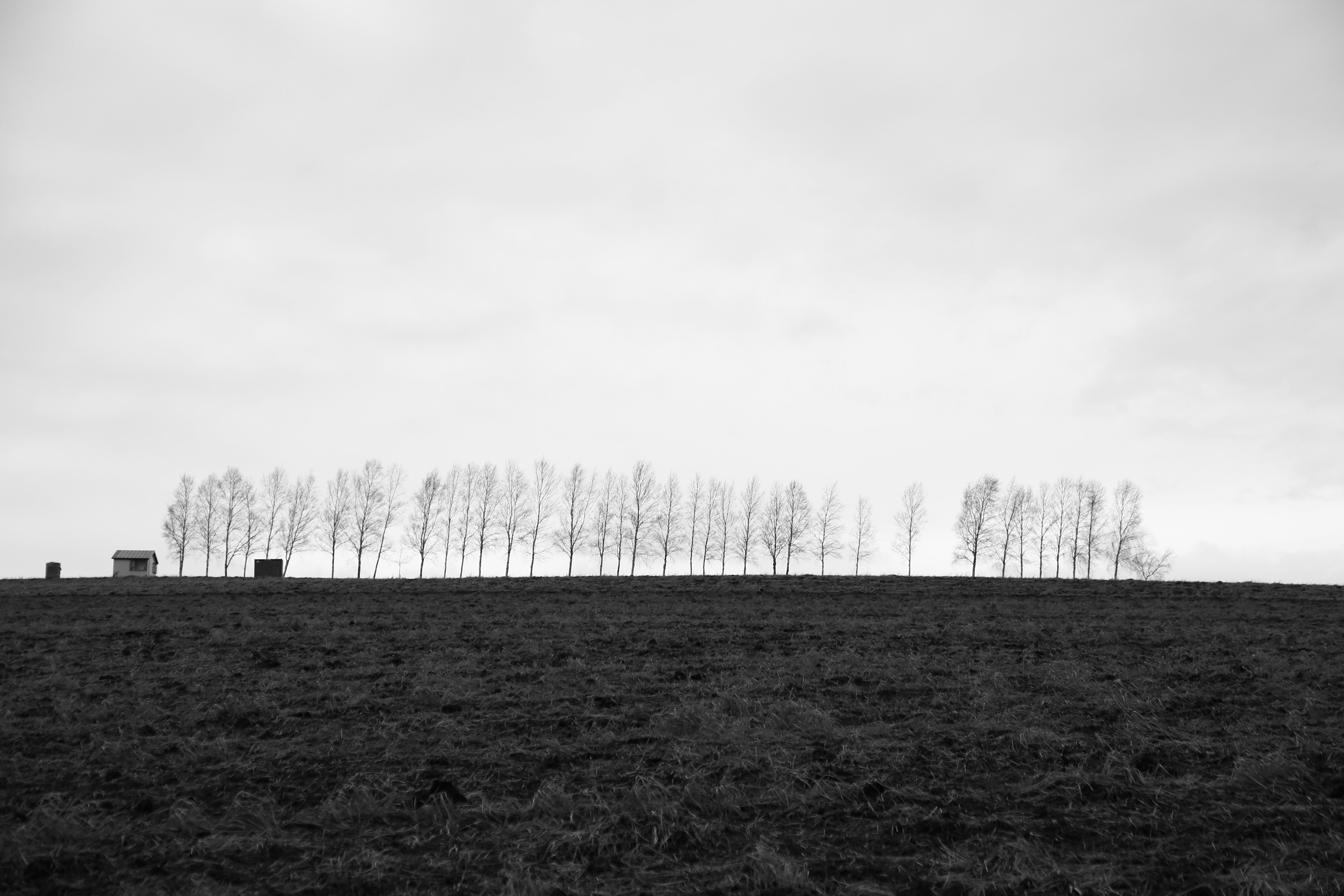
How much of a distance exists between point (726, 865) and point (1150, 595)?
33.3 metres

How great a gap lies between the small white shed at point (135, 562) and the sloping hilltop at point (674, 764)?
5055 centimetres

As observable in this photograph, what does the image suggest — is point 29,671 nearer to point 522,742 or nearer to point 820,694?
point 522,742

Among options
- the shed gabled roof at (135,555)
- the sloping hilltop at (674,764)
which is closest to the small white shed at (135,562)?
the shed gabled roof at (135,555)

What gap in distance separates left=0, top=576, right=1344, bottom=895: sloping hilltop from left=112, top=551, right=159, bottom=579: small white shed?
166 ft

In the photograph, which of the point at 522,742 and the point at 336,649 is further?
the point at 336,649

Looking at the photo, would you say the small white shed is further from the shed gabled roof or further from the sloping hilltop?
the sloping hilltop

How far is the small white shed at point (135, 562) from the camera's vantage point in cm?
6481

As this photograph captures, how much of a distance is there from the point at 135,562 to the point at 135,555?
714mm

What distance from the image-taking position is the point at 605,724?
12453 mm

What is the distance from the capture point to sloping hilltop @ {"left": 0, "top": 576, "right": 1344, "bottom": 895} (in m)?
7.69

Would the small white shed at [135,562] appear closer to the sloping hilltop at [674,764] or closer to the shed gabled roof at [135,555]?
the shed gabled roof at [135,555]

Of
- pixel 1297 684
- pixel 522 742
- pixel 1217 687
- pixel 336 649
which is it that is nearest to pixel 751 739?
pixel 522 742

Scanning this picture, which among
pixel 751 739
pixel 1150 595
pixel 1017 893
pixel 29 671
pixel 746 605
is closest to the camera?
pixel 1017 893

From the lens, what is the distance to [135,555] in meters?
66.1
